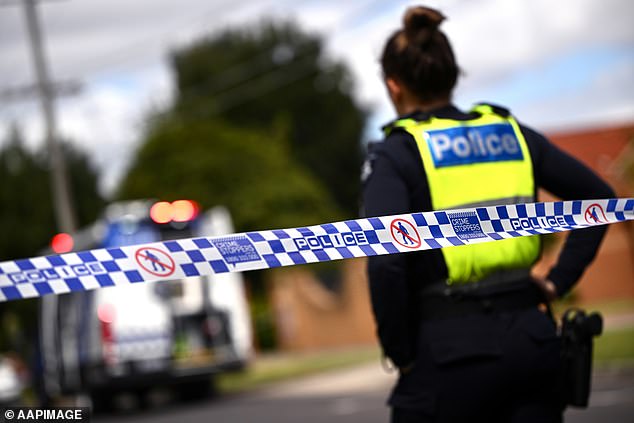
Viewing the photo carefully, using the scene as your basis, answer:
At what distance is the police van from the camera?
16672 mm

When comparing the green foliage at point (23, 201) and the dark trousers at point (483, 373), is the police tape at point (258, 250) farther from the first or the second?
the green foliage at point (23, 201)

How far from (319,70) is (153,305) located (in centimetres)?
3630

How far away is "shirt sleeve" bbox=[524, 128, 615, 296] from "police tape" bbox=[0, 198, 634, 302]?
310 mm

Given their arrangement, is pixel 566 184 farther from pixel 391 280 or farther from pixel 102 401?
pixel 102 401

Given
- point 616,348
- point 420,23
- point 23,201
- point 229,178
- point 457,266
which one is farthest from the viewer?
point 23,201

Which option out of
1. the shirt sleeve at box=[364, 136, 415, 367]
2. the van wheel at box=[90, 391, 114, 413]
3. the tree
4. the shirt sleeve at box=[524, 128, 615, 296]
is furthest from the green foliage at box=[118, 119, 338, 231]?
the shirt sleeve at box=[364, 136, 415, 367]

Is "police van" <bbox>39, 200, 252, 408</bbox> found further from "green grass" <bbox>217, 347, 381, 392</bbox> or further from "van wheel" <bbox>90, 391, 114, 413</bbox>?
"green grass" <bbox>217, 347, 381, 392</bbox>

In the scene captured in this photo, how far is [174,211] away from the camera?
17.2 meters

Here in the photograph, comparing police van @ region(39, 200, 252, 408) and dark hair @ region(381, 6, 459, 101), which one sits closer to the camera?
dark hair @ region(381, 6, 459, 101)

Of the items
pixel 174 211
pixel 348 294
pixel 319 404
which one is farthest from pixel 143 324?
pixel 348 294

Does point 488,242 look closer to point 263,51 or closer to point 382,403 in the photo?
point 382,403

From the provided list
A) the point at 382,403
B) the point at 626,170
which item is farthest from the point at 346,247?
the point at 626,170

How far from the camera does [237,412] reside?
1552 cm

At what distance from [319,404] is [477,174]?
1215 cm
